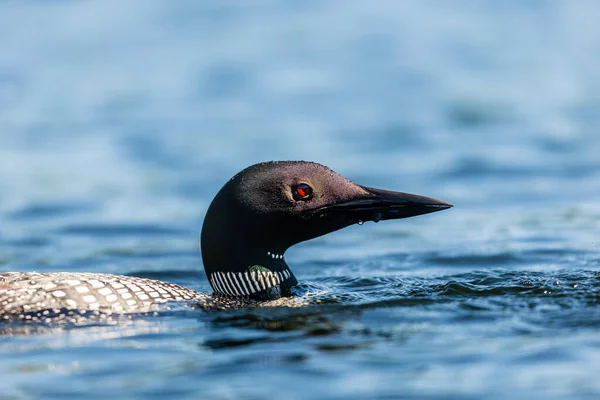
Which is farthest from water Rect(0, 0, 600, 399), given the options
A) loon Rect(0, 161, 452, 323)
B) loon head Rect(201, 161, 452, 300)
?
loon head Rect(201, 161, 452, 300)

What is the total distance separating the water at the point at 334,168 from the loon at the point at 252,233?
0.29m

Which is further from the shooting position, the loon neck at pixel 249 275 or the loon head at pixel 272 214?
the loon neck at pixel 249 275

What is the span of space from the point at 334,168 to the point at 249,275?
5.87 metres

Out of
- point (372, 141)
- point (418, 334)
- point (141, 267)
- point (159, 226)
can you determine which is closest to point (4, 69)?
point (372, 141)

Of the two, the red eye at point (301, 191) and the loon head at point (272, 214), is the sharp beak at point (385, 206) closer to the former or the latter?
the loon head at point (272, 214)

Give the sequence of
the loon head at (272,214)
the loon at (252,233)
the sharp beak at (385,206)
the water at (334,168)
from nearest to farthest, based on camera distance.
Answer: the water at (334,168) < the loon at (252,233) < the loon head at (272,214) < the sharp beak at (385,206)

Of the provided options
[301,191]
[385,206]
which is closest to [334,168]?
[385,206]

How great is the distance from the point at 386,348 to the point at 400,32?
14.2 metres

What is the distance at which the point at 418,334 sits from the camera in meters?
6.05

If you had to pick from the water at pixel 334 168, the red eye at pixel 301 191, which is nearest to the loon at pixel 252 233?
the red eye at pixel 301 191

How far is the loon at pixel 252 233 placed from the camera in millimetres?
6621

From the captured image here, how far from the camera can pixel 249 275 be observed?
700 centimetres

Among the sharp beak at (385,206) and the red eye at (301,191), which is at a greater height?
the red eye at (301,191)

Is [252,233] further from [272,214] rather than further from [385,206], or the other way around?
[385,206]
